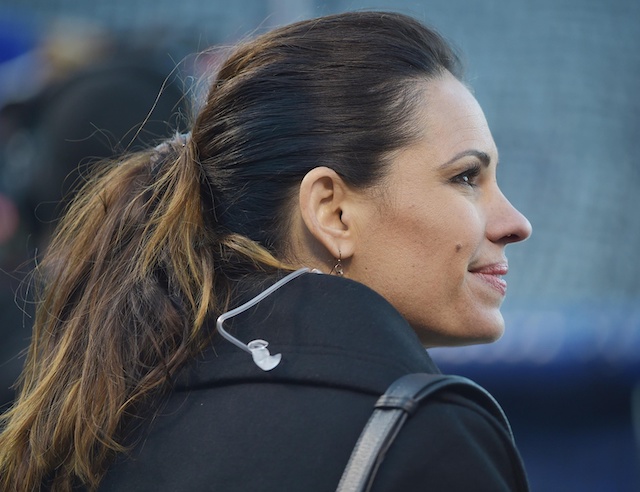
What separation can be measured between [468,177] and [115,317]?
0.73m

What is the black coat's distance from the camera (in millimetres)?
1304

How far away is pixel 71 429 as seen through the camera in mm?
1587

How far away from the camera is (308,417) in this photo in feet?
4.53

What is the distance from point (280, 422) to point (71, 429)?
418mm

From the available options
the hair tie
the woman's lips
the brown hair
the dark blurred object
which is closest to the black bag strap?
the brown hair

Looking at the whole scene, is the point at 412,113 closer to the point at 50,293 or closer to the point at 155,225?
the point at 155,225

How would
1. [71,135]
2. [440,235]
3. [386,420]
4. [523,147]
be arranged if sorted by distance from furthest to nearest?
[523,147], [71,135], [440,235], [386,420]

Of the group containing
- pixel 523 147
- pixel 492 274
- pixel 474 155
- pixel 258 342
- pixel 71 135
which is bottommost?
pixel 523 147

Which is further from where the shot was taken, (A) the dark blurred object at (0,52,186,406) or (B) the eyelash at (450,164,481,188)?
(A) the dark blurred object at (0,52,186,406)

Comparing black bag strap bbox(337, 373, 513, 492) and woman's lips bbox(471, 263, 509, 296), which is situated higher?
black bag strap bbox(337, 373, 513, 492)

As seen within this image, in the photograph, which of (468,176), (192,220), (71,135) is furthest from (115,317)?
(71,135)

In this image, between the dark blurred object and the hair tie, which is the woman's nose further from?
the dark blurred object

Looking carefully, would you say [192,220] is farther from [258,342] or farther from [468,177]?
[468,177]

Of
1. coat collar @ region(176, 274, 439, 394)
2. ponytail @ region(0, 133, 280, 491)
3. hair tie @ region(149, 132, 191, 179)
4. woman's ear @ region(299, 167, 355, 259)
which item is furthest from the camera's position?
hair tie @ region(149, 132, 191, 179)
